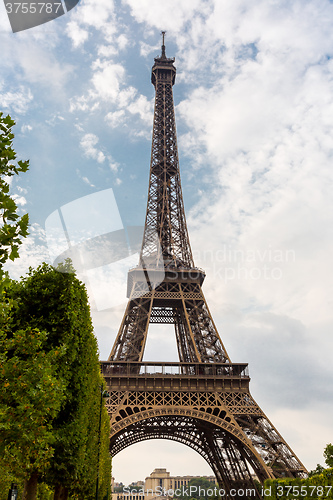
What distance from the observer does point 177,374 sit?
38469 mm

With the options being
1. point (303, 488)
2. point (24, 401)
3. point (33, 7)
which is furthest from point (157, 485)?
point (33, 7)

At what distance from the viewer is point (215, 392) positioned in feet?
122

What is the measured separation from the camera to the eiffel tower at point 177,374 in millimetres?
35125

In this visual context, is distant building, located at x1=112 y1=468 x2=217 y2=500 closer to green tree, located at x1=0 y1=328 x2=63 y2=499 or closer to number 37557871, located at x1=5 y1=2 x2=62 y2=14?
green tree, located at x1=0 y1=328 x2=63 y2=499

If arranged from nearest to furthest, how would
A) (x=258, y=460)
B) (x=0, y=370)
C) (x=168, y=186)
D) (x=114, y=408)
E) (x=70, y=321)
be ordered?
(x=0, y=370) → (x=70, y=321) → (x=258, y=460) → (x=114, y=408) → (x=168, y=186)

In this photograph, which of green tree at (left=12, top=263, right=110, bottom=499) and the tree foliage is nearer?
green tree at (left=12, top=263, right=110, bottom=499)

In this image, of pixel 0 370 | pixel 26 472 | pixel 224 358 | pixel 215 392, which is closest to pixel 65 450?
pixel 26 472

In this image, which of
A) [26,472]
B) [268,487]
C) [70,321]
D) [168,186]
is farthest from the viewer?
[168,186]

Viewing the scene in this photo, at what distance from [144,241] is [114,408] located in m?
20.1

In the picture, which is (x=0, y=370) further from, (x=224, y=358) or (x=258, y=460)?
(x=224, y=358)

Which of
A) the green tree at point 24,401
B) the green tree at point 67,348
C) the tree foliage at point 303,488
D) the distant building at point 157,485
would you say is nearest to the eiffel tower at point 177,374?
the tree foliage at point 303,488

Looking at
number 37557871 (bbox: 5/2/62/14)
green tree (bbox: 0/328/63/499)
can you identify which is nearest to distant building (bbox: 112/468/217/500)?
green tree (bbox: 0/328/63/499)

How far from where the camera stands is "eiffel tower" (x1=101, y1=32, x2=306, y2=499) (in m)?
35.1

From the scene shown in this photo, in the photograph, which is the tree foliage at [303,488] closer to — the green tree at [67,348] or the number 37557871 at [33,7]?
the green tree at [67,348]
